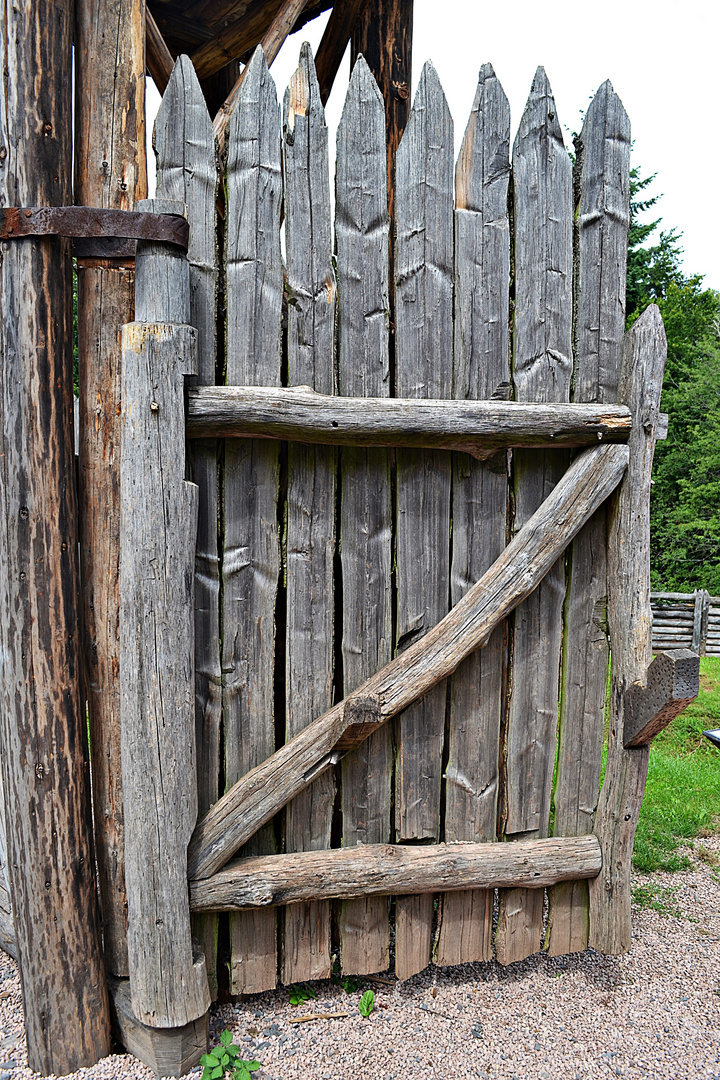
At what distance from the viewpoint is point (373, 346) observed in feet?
7.83

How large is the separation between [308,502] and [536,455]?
34.3 inches

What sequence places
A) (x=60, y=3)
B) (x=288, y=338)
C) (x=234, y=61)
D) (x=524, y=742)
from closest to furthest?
(x=60, y=3)
(x=288, y=338)
(x=524, y=742)
(x=234, y=61)

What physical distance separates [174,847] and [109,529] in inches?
40.6

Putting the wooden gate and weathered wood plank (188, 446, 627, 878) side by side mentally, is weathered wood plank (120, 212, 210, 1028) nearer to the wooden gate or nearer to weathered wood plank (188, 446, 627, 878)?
the wooden gate

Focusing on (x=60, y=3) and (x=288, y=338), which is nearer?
(x=60, y=3)

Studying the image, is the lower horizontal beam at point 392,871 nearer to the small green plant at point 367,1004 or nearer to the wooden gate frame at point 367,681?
the wooden gate frame at point 367,681

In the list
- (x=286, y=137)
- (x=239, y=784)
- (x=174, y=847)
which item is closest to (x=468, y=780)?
(x=239, y=784)

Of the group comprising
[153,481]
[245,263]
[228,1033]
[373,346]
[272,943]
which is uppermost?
[245,263]

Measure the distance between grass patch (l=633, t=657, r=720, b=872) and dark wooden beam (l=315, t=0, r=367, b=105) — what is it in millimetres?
4491

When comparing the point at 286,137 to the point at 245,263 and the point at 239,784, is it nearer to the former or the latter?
the point at 245,263

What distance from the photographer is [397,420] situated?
7.54 ft

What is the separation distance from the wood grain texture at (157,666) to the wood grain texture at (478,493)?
0.95 meters

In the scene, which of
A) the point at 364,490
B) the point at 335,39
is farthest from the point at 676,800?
the point at 335,39

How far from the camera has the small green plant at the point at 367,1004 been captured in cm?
251
